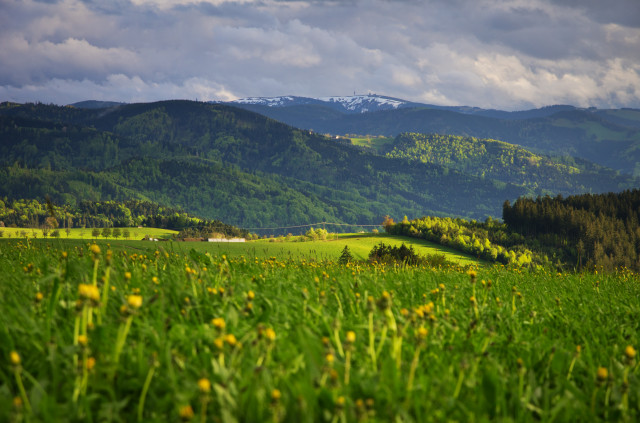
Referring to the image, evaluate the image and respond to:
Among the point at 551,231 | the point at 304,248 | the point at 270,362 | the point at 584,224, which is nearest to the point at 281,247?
the point at 304,248

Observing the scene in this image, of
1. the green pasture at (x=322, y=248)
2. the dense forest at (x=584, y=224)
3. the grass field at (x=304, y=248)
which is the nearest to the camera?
the grass field at (x=304, y=248)

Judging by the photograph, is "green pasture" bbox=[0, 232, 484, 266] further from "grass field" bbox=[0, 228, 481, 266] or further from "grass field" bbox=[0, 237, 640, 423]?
"grass field" bbox=[0, 237, 640, 423]

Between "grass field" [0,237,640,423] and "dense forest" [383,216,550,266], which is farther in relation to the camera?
"dense forest" [383,216,550,266]

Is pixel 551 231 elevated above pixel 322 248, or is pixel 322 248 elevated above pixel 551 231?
pixel 551 231

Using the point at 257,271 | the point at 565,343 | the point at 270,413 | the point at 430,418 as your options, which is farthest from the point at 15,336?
the point at 565,343

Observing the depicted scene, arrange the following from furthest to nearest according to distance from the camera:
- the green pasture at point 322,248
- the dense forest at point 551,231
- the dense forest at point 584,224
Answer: the dense forest at point 584,224, the dense forest at point 551,231, the green pasture at point 322,248

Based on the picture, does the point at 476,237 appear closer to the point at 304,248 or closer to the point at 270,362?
the point at 304,248

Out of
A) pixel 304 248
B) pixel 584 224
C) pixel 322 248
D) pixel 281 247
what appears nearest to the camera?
pixel 281 247

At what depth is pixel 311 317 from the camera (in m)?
4.07

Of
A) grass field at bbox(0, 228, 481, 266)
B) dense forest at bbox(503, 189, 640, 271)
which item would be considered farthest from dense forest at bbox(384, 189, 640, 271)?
grass field at bbox(0, 228, 481, 266)

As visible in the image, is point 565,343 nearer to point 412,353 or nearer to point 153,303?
point 412,353

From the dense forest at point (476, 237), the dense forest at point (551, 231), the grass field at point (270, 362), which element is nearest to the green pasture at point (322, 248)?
the dense forest at point (476, 237)

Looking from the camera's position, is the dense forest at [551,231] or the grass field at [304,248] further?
the dense forest at [551,231]

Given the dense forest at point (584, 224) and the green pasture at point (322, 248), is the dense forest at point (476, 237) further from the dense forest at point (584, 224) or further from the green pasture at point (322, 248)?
the dense forest at point (584, 224)
